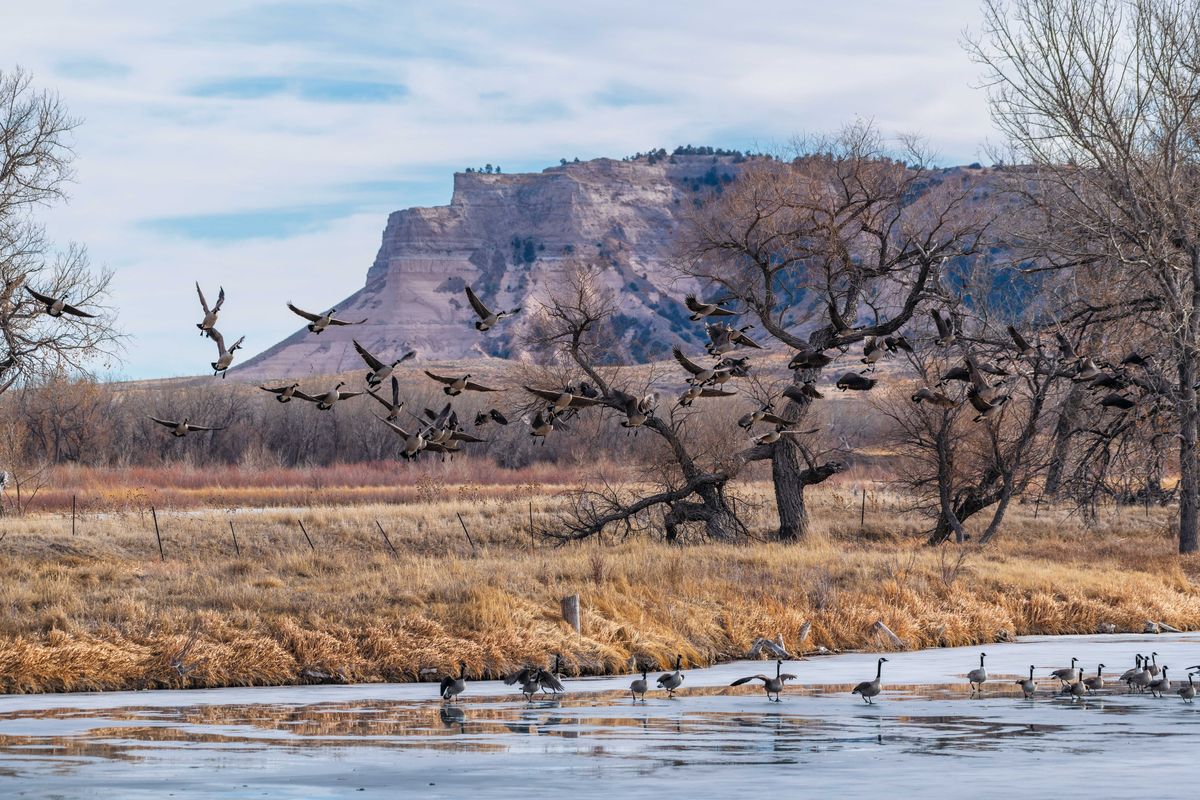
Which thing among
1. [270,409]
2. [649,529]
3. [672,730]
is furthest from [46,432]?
[672,730]

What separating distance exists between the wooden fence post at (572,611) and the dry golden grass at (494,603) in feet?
0.56

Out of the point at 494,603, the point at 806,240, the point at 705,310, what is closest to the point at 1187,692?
the point at 705,310

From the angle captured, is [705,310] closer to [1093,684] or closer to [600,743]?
[600,743]

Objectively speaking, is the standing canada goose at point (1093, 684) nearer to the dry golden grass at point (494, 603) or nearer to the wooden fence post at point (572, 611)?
the dry golden grass at point (494, 603)

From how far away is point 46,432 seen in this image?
7388 centimetres

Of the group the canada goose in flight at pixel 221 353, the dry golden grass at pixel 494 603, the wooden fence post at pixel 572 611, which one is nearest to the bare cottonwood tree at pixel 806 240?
the dry golden grass at pixel 494 603

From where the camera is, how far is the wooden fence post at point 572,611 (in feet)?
70.5

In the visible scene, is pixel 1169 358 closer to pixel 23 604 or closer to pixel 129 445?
pixel 23 604

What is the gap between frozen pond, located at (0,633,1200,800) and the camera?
36.6ft

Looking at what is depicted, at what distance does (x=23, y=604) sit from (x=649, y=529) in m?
19.7

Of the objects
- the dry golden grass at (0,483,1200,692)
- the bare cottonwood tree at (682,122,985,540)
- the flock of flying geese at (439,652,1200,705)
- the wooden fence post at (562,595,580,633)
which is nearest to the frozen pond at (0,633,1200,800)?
the flock of flying geese at (439,652,1200,705)

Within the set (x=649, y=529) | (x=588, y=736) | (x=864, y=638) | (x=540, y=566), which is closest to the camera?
(x=588, y=736)

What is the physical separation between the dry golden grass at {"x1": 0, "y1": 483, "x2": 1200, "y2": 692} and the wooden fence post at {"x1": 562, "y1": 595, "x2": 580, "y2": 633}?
17 cm

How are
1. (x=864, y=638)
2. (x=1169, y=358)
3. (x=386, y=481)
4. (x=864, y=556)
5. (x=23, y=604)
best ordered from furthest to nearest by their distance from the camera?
1. (x=386, y=481)
2. (x=1169, y=358)
3. (x=864, y=556)
4. (x=864, y=638)
5. (x=23, y=604)
